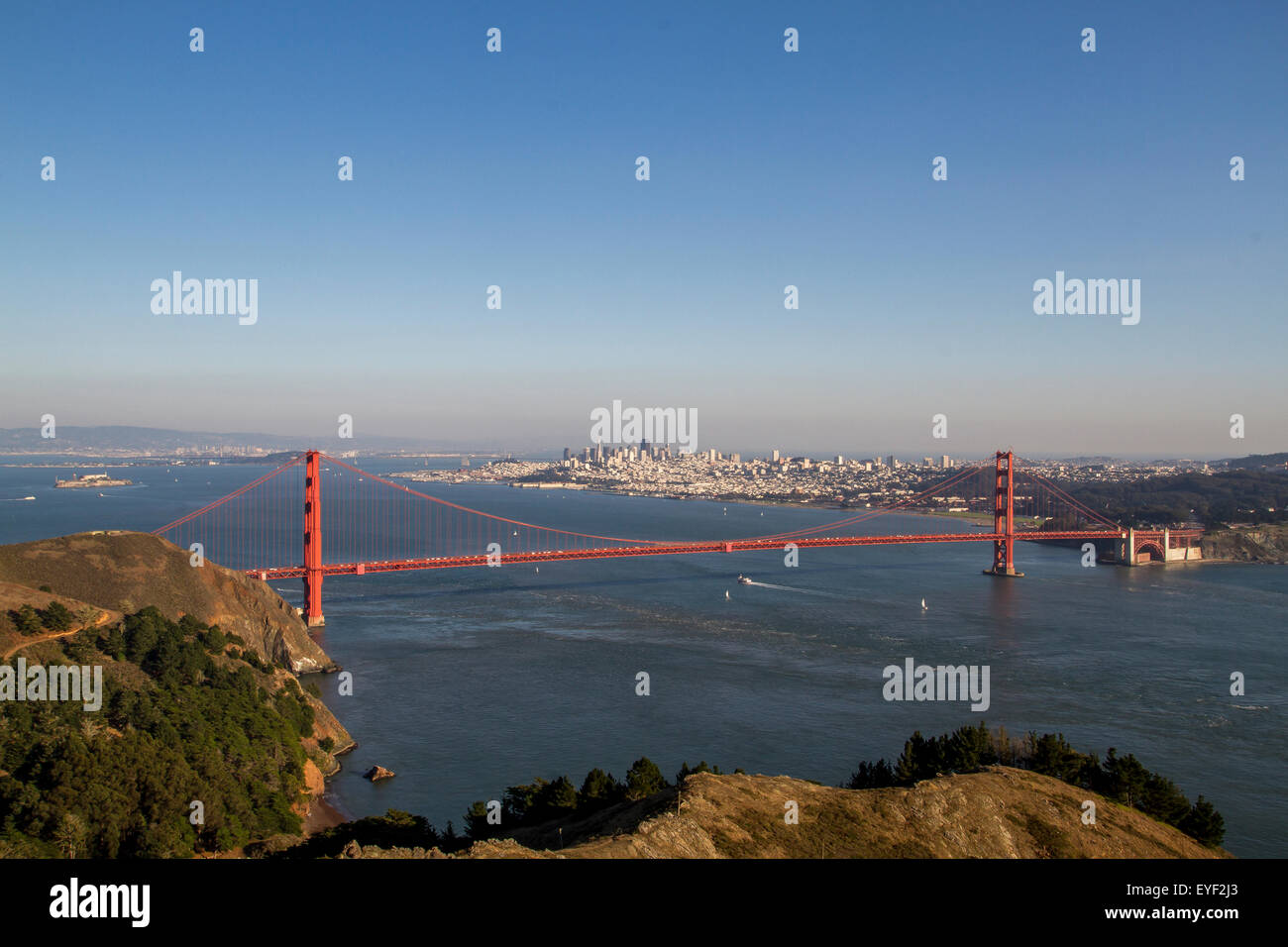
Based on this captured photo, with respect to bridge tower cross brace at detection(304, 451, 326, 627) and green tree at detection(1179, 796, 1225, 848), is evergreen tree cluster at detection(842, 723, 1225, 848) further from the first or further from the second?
bridge tower cross brace at detection(304, 451, 326, 627)

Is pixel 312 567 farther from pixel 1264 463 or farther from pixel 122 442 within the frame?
pixel 122 442

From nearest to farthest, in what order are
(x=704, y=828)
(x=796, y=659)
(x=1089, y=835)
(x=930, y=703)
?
(x=704, y=828) → (x=1089, y=835) → (x=930, y=703) → (x=796, y=659)

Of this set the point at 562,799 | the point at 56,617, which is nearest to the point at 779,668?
the point at 562,799

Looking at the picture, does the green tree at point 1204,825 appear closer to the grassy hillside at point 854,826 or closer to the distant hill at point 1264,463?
the grassy hillside at point 854,826
